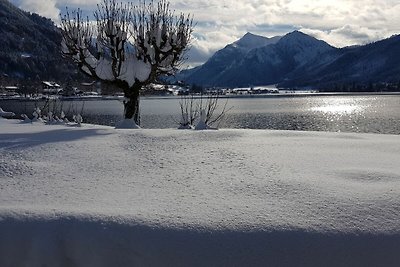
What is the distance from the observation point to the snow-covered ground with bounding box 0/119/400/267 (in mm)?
4309

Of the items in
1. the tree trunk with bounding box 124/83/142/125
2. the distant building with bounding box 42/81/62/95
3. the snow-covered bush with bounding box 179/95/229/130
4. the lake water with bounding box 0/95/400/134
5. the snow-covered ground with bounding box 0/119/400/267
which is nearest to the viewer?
the snow-covered ground with bounding box 0/119/400/267

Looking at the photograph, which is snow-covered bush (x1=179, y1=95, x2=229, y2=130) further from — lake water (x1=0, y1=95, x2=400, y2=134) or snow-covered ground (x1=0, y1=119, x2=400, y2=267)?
lake water (x1=0, y1=95, x2=400, y2=134)

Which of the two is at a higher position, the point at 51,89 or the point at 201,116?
the point at 201,116

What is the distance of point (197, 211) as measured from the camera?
15.8 feet

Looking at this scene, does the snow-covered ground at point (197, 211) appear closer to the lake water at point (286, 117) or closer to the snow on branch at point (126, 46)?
the snow on branch at point (126, 46)

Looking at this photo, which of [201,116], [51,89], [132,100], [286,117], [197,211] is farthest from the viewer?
[51,89]

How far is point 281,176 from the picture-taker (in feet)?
20.5

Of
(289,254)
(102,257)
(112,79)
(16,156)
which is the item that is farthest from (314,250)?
(112,79)

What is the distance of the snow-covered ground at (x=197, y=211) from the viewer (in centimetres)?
431

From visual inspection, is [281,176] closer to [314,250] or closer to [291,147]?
[314,250]

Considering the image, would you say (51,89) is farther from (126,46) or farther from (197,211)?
(197,211)

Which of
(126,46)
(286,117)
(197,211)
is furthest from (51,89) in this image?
(197,211)

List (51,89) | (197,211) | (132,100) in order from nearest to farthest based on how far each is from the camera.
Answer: (197,211), (132,100), (51,89)

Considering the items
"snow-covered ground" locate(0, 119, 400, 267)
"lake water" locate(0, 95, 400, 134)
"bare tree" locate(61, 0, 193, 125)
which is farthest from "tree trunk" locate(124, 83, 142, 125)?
"lake water" locate(0, 95, 400, 134)
